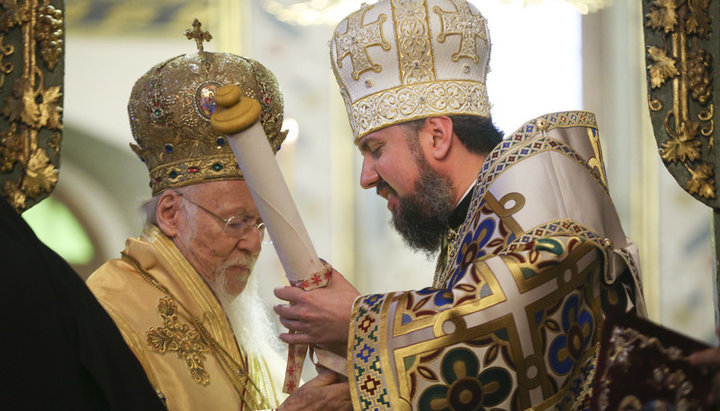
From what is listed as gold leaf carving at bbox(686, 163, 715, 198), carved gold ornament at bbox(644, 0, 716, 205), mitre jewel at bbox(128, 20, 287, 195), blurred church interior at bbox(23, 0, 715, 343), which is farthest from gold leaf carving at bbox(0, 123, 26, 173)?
blurred church interior at bbox(23, 0, 715, 343)

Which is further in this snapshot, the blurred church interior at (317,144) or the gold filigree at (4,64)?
the blurred church interior at (317,144)

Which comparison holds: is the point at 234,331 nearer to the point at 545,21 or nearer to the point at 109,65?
the point at 109,65

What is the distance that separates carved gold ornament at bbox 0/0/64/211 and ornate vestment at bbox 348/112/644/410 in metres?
1.43

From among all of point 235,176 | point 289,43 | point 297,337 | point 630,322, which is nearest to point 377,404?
point 297,337

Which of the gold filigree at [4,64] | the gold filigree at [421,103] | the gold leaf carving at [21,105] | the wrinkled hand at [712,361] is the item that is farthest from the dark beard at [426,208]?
the wrinkled hand at [712,361]

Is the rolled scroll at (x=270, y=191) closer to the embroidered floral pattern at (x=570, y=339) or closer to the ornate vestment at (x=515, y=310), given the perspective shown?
the ornate vestment at (x=515, y=310)

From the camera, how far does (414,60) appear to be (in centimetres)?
449

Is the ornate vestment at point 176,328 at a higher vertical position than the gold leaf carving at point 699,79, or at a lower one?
lower

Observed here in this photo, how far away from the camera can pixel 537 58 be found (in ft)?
25.1

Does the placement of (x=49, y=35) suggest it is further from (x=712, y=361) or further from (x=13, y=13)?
(x=712, y=361)

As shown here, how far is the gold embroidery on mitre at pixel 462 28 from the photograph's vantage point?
4.48 metres

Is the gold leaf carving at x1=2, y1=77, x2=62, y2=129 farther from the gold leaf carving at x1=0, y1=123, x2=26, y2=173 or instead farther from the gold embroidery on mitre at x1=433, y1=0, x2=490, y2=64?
the gold embroidery on mitre at x1=433, y1=0, x2=490, y2=64

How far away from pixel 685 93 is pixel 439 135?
1.02 m

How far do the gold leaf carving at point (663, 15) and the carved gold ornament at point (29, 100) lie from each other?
2.41 meters
